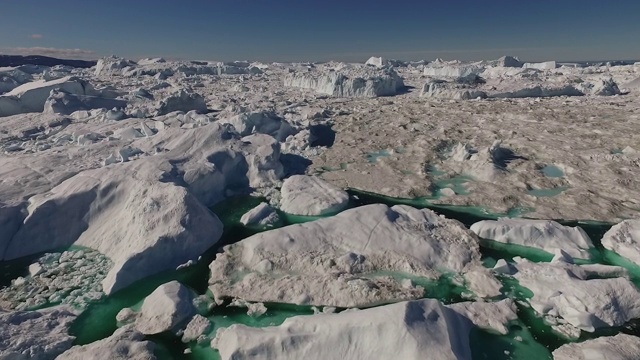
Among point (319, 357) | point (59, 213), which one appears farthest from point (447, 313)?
point (59, 213)

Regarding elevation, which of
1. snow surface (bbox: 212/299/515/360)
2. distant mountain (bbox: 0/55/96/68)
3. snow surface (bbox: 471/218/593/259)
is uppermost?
distant mountain (bbox: 0/55/96/68)

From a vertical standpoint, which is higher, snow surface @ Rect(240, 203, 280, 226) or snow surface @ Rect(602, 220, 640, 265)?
snow surface @ Rect(602, 220, 640, 265)

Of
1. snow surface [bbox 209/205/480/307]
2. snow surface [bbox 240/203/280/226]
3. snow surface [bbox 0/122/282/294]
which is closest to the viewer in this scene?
snow surface [bbox 209/205/480/307]

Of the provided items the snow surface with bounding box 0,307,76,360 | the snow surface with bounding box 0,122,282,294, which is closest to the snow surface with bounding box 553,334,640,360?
the snow surface with bounding box 0,122,282,294

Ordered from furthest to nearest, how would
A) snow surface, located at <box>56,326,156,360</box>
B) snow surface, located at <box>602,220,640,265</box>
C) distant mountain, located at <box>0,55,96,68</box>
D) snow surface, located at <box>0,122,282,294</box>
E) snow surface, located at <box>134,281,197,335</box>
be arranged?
1. distant mountain, located at <box>0,55,96,68</box>
2. snow surface, located at <box>602,220,640,265</box>
3. snow surface, located at <box>0,122,282,294</box>
4. snow surface, located at <box>134,281,197,335</box>
5. snow surface, located at <box>56,326,156,360</box>

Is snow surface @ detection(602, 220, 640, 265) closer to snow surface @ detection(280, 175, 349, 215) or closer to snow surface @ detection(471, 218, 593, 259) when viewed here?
snow surface @ detection(471, 218, 593, 259)

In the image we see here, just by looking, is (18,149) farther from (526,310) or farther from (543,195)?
(543,195)

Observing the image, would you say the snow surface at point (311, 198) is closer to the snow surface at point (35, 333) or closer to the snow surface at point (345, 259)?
the snow surface at point (345, 259)

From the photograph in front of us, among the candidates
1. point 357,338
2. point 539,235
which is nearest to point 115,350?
point 357,338
